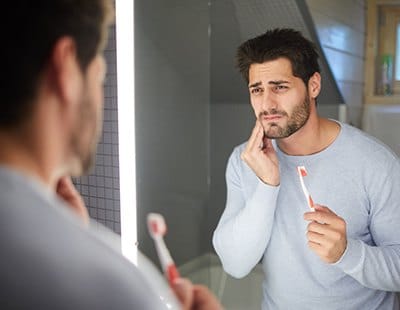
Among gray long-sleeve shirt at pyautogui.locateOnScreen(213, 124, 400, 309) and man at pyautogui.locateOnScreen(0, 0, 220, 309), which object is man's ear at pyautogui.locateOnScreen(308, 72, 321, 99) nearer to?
gray long-sleeve shirt at pyautogui.locateOnScreen(213, 124, 400, 309)

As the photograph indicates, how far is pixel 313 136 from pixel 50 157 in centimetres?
55

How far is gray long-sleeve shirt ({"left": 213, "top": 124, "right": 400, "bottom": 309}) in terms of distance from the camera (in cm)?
80

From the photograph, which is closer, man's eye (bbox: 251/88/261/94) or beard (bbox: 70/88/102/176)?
beard (bbox: 70/88/102/176)

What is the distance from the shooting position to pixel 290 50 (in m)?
0.82

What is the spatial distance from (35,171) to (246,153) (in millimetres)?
554

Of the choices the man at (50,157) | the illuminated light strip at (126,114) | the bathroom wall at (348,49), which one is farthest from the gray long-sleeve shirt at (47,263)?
the illuminated light strip at (126,114)

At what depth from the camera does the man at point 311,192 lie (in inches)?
31.6

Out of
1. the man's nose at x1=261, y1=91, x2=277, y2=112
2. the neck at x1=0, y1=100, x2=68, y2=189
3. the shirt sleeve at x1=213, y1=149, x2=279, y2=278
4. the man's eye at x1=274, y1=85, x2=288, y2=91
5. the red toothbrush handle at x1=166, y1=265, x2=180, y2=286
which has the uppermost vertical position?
the man's eye at x1=274, y1=85, x2=288, y2=91

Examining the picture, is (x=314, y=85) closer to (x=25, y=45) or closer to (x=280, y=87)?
(x=280, y=87)

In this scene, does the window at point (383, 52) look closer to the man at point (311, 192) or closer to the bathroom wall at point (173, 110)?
the man at point (311, 192)

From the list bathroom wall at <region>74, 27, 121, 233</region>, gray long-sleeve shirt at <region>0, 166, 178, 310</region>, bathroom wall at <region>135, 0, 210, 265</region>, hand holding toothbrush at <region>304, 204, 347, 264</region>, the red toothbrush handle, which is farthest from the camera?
bathroom wall at <region>135, 0, 210, 265</region>

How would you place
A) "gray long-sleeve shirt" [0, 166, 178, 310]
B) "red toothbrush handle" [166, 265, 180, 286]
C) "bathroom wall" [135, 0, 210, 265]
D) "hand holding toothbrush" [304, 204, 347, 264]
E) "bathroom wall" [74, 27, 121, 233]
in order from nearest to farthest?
"gray long-sleeve shirt" [0, 166, 178, 310] < "red toothbrush handle" [166, 265, 180, 286] < "hand holding toothbrush" [304, 204, 347, 264] < "bathroom wall" [74, 27, 121, 233] < "bathroom wall" [135, 0, 210, 265]

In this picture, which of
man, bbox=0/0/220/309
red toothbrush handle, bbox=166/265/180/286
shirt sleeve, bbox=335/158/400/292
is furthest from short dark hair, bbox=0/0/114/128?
shirt sleeve, bbox=335/158/400/292

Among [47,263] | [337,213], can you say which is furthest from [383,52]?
[47,263]
